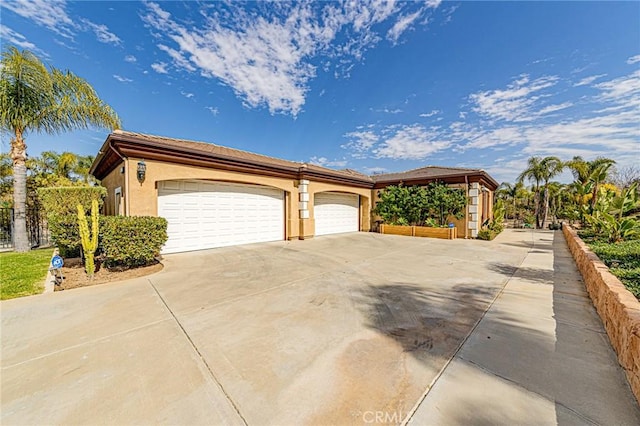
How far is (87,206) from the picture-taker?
6410 millimetres

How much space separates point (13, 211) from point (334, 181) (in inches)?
518

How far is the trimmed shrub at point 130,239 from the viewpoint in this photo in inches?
225

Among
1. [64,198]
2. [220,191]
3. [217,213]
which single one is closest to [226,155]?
[220,191]

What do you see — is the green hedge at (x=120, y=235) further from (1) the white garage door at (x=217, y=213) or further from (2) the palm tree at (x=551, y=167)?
(2) the palm tree at (x=551, y=167)

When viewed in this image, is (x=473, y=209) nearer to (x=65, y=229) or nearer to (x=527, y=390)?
(x=527, y=390)

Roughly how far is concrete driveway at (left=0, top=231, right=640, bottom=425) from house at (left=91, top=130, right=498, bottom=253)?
3.72 m

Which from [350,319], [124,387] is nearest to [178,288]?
[124,387]

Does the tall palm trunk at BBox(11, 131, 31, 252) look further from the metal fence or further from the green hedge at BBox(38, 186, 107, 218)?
the green hedge at BBox(38, 186, 107, 218)

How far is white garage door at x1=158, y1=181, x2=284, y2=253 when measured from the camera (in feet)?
27.8

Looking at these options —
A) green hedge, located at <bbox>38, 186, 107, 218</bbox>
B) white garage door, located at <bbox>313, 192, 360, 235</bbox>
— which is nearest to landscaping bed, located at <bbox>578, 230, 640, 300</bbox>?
white garage door, located at <bbox>313, 192, 360, 235</bbox>
